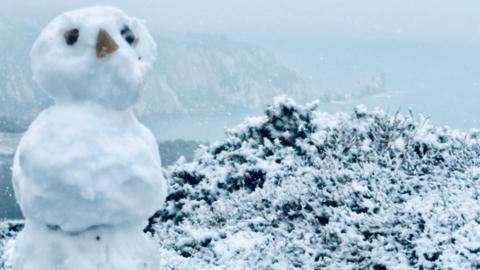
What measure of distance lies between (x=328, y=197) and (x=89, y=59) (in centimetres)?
444

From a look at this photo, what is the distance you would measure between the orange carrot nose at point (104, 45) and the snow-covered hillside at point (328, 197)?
12.3 feet

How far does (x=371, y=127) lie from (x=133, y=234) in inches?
252

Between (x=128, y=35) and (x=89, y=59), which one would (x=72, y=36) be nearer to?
(x=89, y=59)

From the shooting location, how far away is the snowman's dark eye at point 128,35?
4223mm

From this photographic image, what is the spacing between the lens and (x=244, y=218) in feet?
28.0

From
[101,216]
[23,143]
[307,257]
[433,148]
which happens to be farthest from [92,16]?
[433,148]

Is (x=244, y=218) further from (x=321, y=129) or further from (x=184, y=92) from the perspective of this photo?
(x=184, y=92)

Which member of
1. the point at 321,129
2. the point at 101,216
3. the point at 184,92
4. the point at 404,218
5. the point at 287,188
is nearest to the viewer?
the point at 101,216

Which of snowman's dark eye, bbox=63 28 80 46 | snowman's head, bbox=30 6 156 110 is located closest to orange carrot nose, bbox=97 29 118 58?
snowman's head, bbox=30 6 156 110

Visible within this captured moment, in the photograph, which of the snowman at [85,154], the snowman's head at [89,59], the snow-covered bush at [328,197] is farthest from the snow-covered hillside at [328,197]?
the snowman's head at [89,59]

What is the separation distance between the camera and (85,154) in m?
3.92

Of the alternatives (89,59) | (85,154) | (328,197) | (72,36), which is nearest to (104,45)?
(89,59)

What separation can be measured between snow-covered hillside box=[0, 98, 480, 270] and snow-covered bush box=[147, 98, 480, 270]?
0.02 m

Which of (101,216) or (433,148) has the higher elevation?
(101,216)
